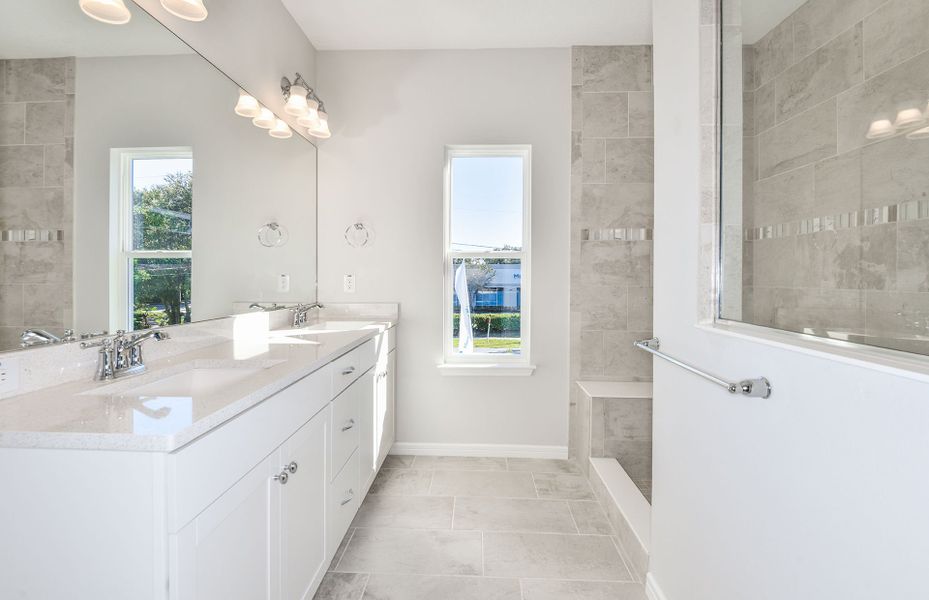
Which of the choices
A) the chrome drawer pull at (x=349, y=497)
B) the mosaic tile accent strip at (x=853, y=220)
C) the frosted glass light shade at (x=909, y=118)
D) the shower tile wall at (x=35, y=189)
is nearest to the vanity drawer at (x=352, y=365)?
the chrome drawer pull at (x=349, y=497)

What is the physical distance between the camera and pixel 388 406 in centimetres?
270

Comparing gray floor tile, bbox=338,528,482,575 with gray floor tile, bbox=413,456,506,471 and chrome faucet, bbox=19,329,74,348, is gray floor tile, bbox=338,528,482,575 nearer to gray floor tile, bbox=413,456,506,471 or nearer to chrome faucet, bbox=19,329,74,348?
gray floor tile, bbox=413,456,506,471

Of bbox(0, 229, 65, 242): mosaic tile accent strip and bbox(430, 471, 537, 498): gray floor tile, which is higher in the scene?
bbox(0, 229, 65, 242): mosaic tile accent strip

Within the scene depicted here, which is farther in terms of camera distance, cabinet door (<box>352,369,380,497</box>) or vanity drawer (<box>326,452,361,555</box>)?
cabinet door (<box>352,369,380,497</box>)

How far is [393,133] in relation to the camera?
9.60 feet

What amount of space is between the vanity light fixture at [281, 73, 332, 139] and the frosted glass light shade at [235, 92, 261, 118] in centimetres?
26

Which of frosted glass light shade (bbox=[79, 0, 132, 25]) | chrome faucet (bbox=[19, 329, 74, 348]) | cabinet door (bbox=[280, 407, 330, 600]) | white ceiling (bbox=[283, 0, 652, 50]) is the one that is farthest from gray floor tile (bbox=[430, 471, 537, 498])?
white ceiling (bbox=[283, 0, 652, 50])

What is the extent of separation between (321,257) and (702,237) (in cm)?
241

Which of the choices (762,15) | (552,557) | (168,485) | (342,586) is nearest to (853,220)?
(762,15)

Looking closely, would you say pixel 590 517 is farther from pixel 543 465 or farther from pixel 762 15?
pixel 762 15

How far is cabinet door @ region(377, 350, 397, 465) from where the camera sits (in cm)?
250

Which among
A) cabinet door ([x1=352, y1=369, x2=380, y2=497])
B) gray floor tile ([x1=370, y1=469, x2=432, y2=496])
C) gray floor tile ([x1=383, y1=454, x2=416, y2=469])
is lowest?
gray floor tile ([x1=370, y1=469, x2=432, y2=496])

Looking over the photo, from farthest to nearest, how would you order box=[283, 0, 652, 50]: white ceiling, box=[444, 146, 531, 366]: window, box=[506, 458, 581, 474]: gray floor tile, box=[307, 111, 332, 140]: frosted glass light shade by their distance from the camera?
box=[444, 146, 531, 366]: window, box=[506, 458, 581, 474]: gray floor tile, box=[307, 111, 332, 140]: frosted glass light shade, box=[283, 0, 652, 50]: white ceiling

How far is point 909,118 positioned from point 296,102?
2.53 metres
